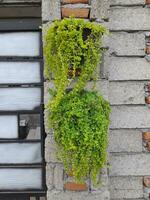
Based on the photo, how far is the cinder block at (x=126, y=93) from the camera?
2.52 metres

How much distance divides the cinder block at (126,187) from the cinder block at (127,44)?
3.33 feet

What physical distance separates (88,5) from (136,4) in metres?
0.41

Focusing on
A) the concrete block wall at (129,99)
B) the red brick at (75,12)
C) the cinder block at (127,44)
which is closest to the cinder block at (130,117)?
the concrete block wall at (129,99)

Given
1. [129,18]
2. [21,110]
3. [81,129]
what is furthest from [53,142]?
[129,18]

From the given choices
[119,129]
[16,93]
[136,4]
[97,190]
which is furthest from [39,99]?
[136,4]

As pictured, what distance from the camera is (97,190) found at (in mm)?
2459

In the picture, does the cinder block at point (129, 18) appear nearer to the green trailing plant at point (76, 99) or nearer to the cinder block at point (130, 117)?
the green trailing plant at point (76, 99)

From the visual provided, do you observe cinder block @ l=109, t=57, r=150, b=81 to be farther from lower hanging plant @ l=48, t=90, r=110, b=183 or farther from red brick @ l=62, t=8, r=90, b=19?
red brick @ l=62, t=8, r=90, b=19

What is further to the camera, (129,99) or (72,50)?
(129,99)

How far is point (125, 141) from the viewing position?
2.58m

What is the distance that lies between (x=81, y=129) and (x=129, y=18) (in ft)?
3.09

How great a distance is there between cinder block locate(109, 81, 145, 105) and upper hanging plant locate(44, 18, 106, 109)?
346 mm

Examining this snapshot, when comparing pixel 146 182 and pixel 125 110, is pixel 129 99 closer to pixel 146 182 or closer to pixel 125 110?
pixel 125 110

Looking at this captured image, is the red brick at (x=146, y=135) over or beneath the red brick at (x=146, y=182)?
over
